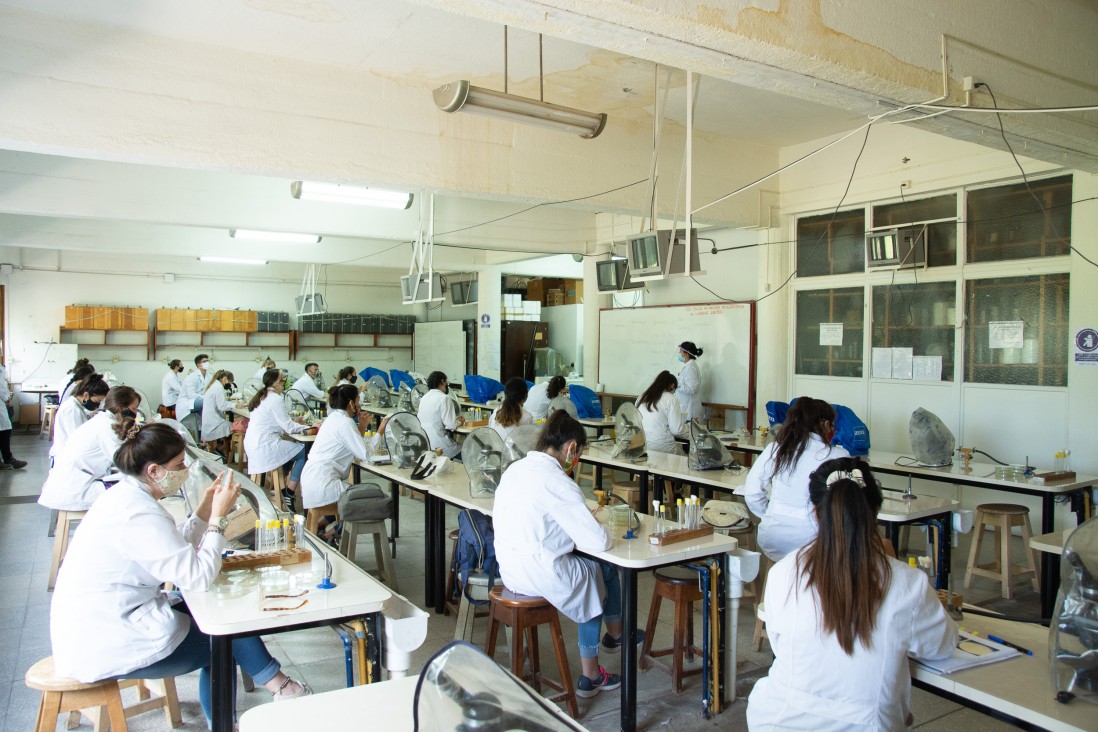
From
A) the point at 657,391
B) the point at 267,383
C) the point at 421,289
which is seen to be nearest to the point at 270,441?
the point at 267,383

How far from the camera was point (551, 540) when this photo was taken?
3182 mm

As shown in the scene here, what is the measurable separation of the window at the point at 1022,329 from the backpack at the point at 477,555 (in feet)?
15.2

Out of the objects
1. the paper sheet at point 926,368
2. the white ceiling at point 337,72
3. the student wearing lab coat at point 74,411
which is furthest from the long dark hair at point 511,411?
the paper sheet at point 926,368

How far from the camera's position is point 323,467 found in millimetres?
4992

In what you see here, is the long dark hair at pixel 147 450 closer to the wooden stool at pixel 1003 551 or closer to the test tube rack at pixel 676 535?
the test tube rack at pixel 676 535

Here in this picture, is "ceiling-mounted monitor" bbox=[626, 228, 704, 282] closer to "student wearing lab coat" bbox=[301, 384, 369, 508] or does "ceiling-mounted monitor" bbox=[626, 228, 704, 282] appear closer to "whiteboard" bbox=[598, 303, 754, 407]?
"student wearing lab coat" bbox=[301, 384, 369, 508]

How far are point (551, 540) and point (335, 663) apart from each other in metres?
1.41

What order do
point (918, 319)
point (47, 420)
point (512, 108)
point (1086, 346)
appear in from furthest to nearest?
1. point (47, 420)
2. point (918, 319)
3. point (1086, 346)
4. point (512, 108)

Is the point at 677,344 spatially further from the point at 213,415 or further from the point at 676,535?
the point at 676,535

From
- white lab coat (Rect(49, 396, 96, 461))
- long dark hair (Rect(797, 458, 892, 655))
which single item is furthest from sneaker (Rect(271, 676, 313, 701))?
white lab coat (Rect(49, 396, 96, 461))

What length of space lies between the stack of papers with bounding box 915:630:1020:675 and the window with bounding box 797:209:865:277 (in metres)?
5.53

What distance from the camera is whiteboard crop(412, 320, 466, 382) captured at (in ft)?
47.6

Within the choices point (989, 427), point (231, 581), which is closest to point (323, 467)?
point (231, 581)

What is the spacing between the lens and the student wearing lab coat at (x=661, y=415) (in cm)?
649
